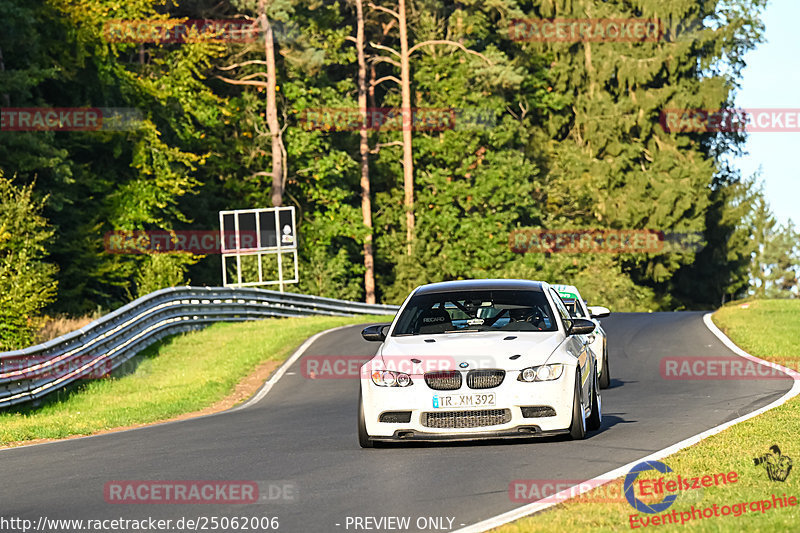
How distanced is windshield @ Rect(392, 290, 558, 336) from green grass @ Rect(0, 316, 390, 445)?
6.44 meters

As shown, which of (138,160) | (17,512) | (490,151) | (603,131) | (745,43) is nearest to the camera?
(17,512)

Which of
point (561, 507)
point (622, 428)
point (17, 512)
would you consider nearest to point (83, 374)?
point (622, 428)

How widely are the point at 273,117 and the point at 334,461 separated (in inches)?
1860

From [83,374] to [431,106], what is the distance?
139ft

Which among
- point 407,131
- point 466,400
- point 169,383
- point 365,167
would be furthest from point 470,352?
point 407,131

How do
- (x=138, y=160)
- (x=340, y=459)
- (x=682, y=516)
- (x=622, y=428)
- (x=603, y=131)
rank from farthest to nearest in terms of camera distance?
1. (x=603, y=131)
2. (x=138, y=160)
3. (x=622, y=428)
4. (x=340, y=459)
5. (x=682, y=516)

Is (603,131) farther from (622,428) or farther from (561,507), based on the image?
(561,507)

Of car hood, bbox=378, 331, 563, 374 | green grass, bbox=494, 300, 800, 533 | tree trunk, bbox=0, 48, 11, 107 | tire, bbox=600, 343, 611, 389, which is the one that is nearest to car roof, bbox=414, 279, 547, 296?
car hood, bbox=378, 331, 563, 374

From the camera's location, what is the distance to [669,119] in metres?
70.3

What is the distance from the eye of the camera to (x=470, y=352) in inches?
453

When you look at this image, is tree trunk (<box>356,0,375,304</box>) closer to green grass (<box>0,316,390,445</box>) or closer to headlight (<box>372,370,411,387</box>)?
green grass (<box>0,316,390,445</box>)

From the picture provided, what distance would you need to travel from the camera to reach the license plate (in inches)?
445

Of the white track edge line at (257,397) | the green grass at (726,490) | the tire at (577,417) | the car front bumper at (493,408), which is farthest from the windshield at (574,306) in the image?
the car front bumper at (493,408)

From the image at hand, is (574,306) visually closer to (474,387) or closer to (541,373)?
(541,373)
